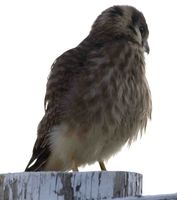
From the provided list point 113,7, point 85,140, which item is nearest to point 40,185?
point 85,140

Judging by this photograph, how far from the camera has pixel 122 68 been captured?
539 cm

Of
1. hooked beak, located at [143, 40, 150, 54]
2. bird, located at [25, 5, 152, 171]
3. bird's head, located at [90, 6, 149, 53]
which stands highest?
bird's head, located at [90, 6, 149, 53]

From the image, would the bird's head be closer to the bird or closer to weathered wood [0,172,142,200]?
the bird

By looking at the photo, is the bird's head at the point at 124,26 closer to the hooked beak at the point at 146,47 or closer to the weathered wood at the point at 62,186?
the hooked beak at the point at 146,47

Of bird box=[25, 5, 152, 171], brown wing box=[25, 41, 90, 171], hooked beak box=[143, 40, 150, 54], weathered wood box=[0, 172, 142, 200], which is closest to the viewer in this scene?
weathered wood box=[0, 172, 142, 200]

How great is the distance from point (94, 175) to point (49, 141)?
8.43ft

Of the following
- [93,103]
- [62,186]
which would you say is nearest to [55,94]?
[93,103]

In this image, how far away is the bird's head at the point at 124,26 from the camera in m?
5.81

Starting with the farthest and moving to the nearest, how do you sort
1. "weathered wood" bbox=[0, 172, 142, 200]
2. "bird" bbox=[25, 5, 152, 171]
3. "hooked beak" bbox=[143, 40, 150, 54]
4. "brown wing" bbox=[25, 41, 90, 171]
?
"hooked beak" bbox=[143, 40, 150, 54], "brown wing" bbox=[25, 41, 90, 171], "bird" bbox=[25, 5, 152, 171], "weathered wood" bbox=[0, 172, 142, 200]

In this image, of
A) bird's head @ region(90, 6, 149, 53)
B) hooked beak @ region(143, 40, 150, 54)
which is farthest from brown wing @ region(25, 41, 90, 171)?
hooked beak @ region(143, 40, 150, 54)

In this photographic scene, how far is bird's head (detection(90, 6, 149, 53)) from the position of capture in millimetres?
5812

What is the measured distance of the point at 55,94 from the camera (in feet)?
18.0

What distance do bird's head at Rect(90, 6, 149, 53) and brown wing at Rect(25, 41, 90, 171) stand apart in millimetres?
353

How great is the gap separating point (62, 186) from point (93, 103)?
2333mm
